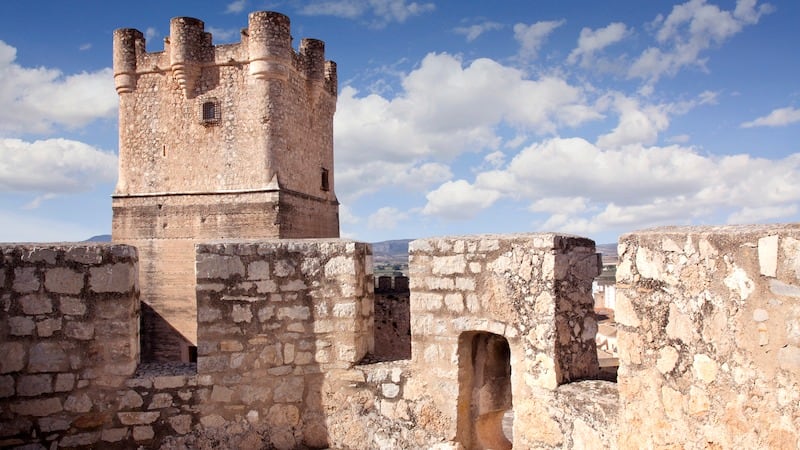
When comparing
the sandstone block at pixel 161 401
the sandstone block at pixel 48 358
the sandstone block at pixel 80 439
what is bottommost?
the sandstone block at pixel 80 439

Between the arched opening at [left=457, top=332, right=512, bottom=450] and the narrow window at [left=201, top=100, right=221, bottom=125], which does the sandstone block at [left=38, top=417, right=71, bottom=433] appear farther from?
the narrow window at [left=201, top=100, right=221, bottom=125]

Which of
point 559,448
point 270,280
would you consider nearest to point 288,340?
point 270,280

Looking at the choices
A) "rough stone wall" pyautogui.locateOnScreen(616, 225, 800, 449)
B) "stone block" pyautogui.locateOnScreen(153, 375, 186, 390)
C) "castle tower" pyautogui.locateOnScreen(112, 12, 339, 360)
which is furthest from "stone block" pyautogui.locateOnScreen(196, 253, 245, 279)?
"castle tower" pyautogui.locateOnScreen(112, 12, 339, 360)

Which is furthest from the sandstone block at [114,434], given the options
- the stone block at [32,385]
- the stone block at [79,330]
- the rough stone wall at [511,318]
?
the rough stone wall at [511,318]

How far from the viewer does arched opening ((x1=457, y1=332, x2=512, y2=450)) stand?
458 centimetres

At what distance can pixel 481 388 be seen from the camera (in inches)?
184

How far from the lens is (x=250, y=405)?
16.1 feet

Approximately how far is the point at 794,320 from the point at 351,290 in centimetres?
303

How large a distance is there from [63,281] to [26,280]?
0.80 feet

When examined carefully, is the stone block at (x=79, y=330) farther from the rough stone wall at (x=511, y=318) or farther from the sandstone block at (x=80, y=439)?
the rough stone wall at (x=511, y=318)

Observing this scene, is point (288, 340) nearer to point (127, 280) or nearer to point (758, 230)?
point (127, 280)

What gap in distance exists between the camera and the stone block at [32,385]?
4.66 m

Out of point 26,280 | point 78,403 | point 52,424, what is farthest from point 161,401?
point 26,280

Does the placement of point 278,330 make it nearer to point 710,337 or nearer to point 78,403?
point 78,403
